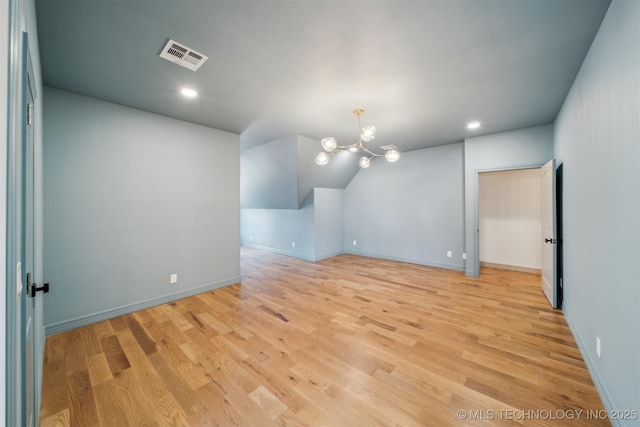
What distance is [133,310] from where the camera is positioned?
3158 millimetres

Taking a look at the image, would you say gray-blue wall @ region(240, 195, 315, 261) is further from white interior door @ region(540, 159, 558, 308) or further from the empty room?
white interior door @ region(540, 159, 558, 308)

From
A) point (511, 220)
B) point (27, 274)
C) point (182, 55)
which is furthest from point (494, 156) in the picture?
point (27, 274)

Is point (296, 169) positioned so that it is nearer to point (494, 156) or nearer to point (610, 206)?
point (494, 156)

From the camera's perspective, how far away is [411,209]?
5.72 m

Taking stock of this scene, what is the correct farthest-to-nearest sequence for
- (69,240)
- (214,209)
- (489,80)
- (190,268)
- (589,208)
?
(214,209)
(190,268)
(69,240)
(489,80)
(589,208)

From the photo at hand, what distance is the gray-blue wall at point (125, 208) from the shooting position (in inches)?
106

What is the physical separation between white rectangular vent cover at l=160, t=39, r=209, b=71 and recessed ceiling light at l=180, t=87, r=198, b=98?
1.60 feet

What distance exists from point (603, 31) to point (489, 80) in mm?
847

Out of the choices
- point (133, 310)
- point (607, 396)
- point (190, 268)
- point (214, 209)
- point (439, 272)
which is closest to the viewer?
point (607, 396)

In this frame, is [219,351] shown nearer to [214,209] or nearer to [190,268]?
[190,268]

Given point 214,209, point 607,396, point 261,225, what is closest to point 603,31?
point 607,396

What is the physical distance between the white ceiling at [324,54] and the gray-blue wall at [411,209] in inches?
76.4

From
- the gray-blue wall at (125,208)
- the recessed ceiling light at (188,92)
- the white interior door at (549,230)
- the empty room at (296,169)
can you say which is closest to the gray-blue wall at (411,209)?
the empty room at (296,169)

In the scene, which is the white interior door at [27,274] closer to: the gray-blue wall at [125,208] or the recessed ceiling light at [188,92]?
the recessed ceiling light at [188,92]
